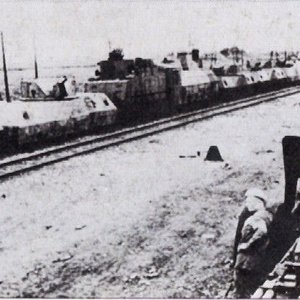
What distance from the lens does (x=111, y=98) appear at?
18.8 meters

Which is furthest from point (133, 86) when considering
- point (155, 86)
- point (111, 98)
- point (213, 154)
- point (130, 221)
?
point (130, 221)

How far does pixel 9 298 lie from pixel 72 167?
6171mm

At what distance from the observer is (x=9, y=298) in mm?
5723

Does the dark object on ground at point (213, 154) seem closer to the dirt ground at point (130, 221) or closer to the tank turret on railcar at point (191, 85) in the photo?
the dirt ground at point (130, 221)

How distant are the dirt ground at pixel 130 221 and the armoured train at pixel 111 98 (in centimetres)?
213

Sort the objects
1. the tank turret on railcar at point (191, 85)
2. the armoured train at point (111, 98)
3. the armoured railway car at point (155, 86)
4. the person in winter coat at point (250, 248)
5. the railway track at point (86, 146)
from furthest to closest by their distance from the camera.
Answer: the tank turret on railcar at point (191, 85), the armoured railway car at point (155, 86), the armoured train at point (111, 98), the railway track at point (86, 146), the person in winter coat at point (250, 248)

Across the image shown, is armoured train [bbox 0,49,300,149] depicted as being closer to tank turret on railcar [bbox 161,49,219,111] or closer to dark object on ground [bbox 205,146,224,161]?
tank turret on railcar [bbox 161,49,219,111]

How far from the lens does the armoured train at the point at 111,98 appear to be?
14.1 metres

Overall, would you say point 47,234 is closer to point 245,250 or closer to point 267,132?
point 245,250

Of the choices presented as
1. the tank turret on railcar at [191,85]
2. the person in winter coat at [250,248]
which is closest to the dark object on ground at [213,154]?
the person in winter coat at [250,248]

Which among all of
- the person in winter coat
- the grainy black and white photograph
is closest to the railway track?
the grainy black and white photograph

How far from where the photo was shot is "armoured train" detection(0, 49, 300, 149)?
554 inches

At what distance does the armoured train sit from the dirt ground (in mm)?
2133

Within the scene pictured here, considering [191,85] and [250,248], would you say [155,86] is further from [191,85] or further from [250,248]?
[250,248]
